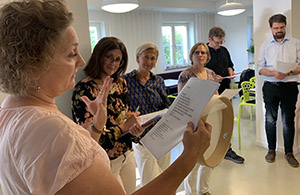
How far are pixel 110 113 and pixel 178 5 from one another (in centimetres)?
620

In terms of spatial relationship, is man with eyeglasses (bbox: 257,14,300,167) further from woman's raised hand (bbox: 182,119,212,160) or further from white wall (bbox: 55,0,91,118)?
woman's raised hand (bbox: 182,119,212,160)

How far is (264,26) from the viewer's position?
3.27 meters

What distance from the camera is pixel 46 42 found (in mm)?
610

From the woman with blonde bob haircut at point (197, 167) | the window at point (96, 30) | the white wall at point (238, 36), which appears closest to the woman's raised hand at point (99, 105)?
the woman with blonde bob haircut at point (197, 167)

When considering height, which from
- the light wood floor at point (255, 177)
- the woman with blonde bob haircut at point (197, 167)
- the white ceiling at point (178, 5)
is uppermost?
the white ceiling at point (178, 5)

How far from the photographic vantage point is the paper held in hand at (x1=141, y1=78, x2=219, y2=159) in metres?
0.75

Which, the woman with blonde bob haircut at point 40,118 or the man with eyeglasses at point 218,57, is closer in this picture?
the woman with blonde bob haircut at point 40,118

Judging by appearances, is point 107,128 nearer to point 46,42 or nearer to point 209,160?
point 209,160

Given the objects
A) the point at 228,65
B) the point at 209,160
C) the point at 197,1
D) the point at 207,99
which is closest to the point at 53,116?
the point at 207,99

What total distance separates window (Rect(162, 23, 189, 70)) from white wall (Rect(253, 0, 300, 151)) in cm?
457

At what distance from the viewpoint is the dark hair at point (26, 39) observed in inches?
22.9

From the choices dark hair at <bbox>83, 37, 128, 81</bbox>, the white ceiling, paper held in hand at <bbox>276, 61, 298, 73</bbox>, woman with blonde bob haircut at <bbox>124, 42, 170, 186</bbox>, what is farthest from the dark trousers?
the white ceiling

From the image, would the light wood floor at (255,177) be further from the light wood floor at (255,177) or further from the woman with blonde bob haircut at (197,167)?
the woman with blonde bob haircut at (197,167)

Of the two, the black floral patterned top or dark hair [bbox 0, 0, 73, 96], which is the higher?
dark hair [bbox 0, 0, 73, 96]
